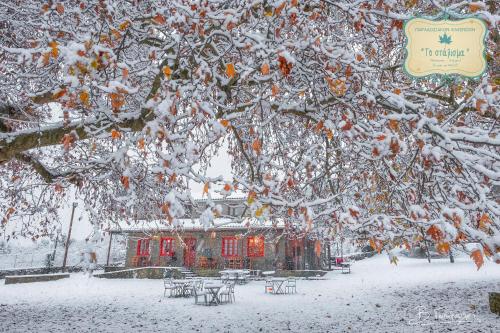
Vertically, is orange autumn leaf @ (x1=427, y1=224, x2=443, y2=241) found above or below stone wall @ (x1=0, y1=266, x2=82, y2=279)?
above

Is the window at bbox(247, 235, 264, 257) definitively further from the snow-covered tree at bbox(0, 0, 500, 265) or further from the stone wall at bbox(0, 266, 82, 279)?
the snow-covered tree at bbox(0, 0, 500, 265)

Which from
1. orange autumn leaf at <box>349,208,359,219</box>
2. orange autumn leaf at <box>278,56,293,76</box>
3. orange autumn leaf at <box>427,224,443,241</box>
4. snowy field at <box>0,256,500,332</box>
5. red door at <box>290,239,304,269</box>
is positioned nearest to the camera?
orange autumn leaf at <box>427,224,443,241</box>

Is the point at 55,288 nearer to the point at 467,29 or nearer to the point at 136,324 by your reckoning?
the point at 136,324

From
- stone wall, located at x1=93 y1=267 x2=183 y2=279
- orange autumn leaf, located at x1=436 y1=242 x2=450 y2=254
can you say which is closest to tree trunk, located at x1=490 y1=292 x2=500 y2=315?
orange autumn leaf, located at x1=436 y1=242 x2=450 y2=254

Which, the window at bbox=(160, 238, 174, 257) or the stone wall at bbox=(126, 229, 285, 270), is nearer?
the stone wall at bbox=(126, 229, 285, 270)

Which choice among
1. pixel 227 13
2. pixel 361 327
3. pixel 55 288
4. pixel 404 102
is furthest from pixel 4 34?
pixel 55 288

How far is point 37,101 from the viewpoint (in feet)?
18.5

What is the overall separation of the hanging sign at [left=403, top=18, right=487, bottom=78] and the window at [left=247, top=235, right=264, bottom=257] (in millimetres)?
24476

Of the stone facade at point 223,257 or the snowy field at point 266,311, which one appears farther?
the stone facade at point 223,257

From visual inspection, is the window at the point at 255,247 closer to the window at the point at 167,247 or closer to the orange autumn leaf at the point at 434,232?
the window at the point at 167,247

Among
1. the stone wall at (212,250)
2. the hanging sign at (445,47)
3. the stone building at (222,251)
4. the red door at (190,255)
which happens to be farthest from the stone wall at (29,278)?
the hanging sign at (445,47)

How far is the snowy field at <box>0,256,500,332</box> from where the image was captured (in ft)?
30.8

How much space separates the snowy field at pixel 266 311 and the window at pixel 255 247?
1040 cm

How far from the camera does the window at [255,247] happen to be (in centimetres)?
2767
